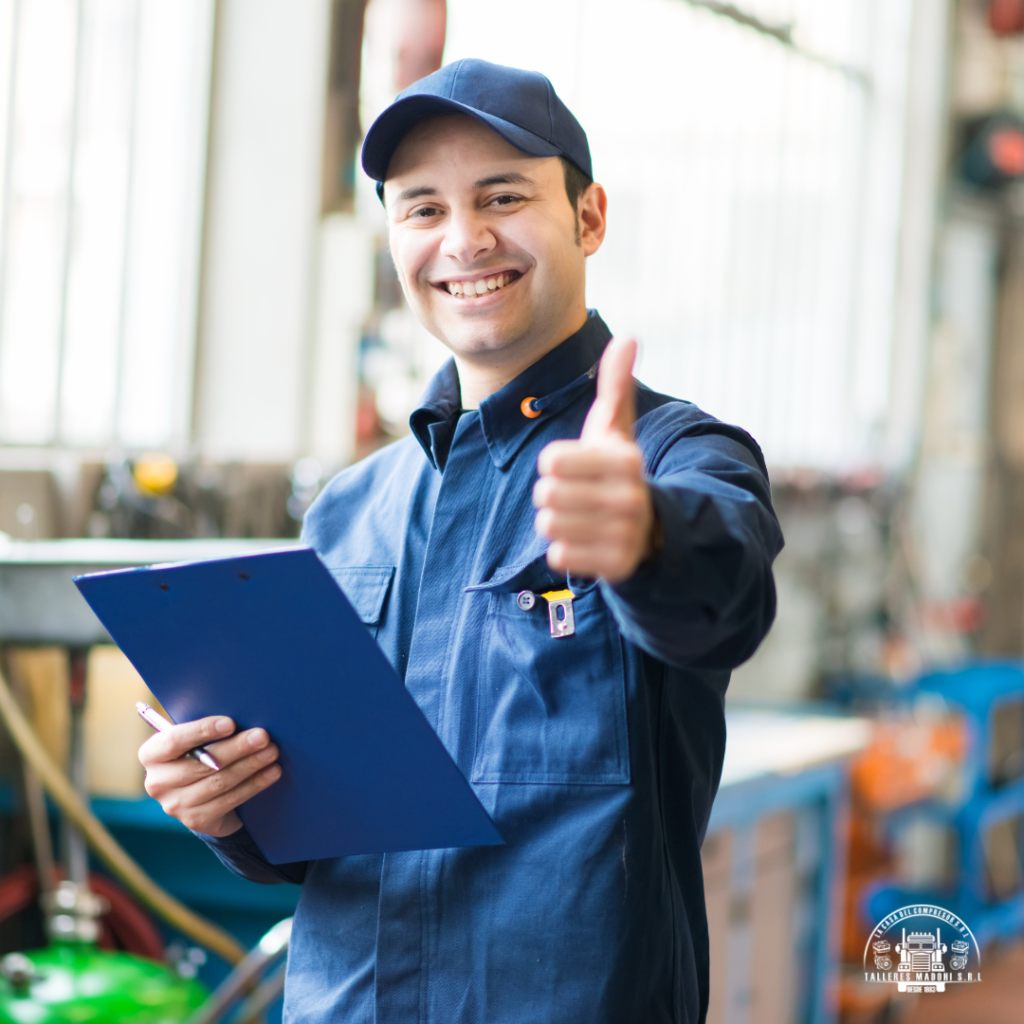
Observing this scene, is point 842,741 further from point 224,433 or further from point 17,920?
point 17,920

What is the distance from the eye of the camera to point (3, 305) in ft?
8.32

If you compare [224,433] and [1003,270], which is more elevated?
[1003,270]

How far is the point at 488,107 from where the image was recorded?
3.43 ft

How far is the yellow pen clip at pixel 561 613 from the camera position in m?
1.00

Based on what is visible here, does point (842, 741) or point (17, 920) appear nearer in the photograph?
point (17, 920)

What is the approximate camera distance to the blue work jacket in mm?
972

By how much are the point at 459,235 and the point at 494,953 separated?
0.57 meters

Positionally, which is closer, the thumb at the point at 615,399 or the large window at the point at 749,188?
the thumb at the point at 615,399

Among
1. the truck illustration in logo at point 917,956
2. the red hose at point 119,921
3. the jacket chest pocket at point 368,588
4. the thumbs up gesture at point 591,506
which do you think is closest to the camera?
the thumbs up gesture at point 591,506

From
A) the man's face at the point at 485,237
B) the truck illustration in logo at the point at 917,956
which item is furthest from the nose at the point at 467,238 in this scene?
the truck illustration in logo at the point at 917,956

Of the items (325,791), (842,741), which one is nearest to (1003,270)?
(842,741)

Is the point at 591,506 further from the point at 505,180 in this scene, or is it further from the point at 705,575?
the point at 505,180

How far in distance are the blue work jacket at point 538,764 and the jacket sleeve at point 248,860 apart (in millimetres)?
58
